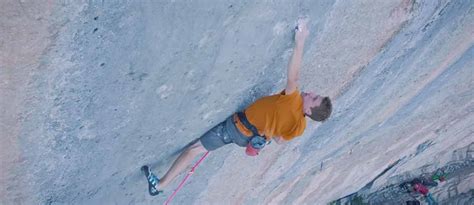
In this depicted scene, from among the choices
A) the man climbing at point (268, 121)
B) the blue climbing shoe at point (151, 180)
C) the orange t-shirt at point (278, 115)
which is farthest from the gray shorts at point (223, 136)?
the blue climbing shoe at point (151, 180)

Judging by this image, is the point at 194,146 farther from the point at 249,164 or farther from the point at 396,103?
the point at 396,103

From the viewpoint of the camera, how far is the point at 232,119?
2834mm

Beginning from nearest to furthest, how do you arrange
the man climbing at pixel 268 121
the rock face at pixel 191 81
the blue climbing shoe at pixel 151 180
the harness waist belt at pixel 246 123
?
the rock face at pixel 191 81
the man climbing at pixel 268 121
the harness waist belt at pixel 246 123
the blue climbing shoe at pixel 151 180

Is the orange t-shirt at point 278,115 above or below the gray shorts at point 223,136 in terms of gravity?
below

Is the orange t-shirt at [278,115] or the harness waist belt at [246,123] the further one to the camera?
the harness waist belt at [246,123]

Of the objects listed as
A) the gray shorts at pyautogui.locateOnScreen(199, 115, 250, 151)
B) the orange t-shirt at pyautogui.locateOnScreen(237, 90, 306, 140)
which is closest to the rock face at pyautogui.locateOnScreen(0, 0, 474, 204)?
the gray shorts at pyautogui.locateOnScreen(199, 115, 250, 151)

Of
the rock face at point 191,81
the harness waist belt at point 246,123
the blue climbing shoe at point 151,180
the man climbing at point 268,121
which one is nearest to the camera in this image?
the rock face at point 191,81

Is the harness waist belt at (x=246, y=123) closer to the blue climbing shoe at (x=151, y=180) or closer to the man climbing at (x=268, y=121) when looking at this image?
the man climbing at (x=268, y=121)

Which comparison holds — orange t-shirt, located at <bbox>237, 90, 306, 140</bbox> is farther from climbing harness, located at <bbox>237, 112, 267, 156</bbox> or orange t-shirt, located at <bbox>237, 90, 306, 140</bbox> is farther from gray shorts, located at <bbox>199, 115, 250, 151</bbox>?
gray shorts, located at <bbox>199, 115, 250, 151</bbox>

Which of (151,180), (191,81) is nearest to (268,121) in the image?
(191,81)

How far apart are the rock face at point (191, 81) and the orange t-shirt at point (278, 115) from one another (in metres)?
0.14

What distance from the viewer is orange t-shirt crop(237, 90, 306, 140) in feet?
8.46

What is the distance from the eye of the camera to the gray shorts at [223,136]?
282cm

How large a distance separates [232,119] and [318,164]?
2050 millimetres
